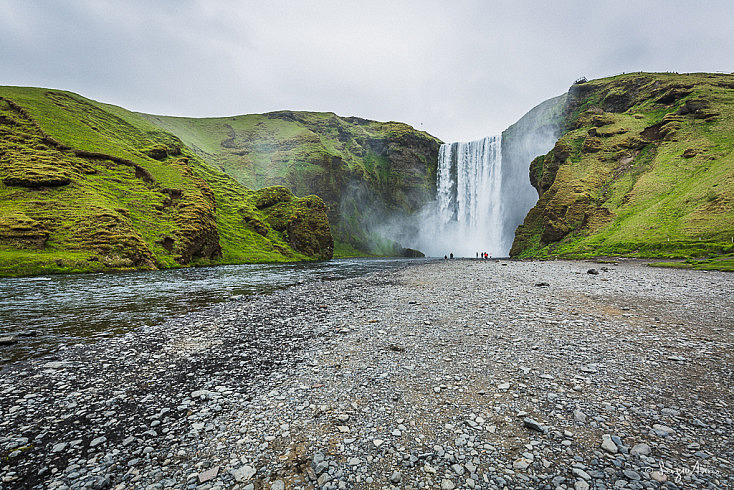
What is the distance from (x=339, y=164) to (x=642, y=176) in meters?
127

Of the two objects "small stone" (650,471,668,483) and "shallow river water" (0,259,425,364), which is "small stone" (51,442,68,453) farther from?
"small stone" (650,471,668,483)

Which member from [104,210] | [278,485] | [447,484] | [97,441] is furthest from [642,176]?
[104,210]

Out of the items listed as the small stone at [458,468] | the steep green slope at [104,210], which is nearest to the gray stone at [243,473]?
the small stone at [458,468]

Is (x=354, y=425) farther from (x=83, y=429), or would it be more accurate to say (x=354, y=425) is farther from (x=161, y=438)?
(x=83, y=429)

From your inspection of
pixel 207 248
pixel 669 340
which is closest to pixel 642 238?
pixel 669 340

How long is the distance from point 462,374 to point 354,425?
369 centimetres

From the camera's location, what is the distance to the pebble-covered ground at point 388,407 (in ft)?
14.4

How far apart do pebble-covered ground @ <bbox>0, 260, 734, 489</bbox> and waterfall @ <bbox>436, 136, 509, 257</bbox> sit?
11151cm

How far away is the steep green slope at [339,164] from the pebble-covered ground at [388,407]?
441 ft

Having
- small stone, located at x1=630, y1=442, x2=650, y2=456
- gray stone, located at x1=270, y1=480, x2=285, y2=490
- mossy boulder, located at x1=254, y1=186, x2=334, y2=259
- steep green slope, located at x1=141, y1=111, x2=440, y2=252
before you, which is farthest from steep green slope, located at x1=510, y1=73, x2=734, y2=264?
steep green slope, located at x1=141, y1=111, x2=440, y2=252

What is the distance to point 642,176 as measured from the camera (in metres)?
62.5

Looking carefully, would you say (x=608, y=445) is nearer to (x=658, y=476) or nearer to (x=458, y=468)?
(x=658, y=476)

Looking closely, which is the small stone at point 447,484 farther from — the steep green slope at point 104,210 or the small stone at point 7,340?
the steep green slope at point 104,210

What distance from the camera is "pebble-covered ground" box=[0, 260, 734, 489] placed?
14.4ft
